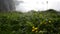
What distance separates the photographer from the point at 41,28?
1105 centimetres

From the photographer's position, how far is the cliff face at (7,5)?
18.9m

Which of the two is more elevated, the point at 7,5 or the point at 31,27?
the point at 7,5

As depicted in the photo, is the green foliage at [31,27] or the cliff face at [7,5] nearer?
the green foliage at [31,27]

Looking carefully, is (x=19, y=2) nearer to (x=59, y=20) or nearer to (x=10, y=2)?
(x=10, y=2)

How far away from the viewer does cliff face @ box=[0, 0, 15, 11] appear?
62.0 ft

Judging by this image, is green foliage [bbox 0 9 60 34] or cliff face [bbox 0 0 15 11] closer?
green foliage [bbox 0 9 60 34]

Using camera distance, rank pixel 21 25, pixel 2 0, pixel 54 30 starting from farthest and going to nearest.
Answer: pixel 2 0
pixel 21 25
pixel 54 30

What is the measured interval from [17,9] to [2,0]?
1802 mm

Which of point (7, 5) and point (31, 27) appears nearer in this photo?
point (31, 27)

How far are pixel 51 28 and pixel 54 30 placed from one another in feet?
0.69

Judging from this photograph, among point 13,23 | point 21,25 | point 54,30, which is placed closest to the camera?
point 54,30

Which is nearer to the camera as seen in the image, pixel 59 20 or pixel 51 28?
pixel 51 28

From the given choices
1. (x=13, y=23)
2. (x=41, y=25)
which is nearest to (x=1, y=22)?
(x=13, y=23)

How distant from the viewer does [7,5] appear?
19.3 m
